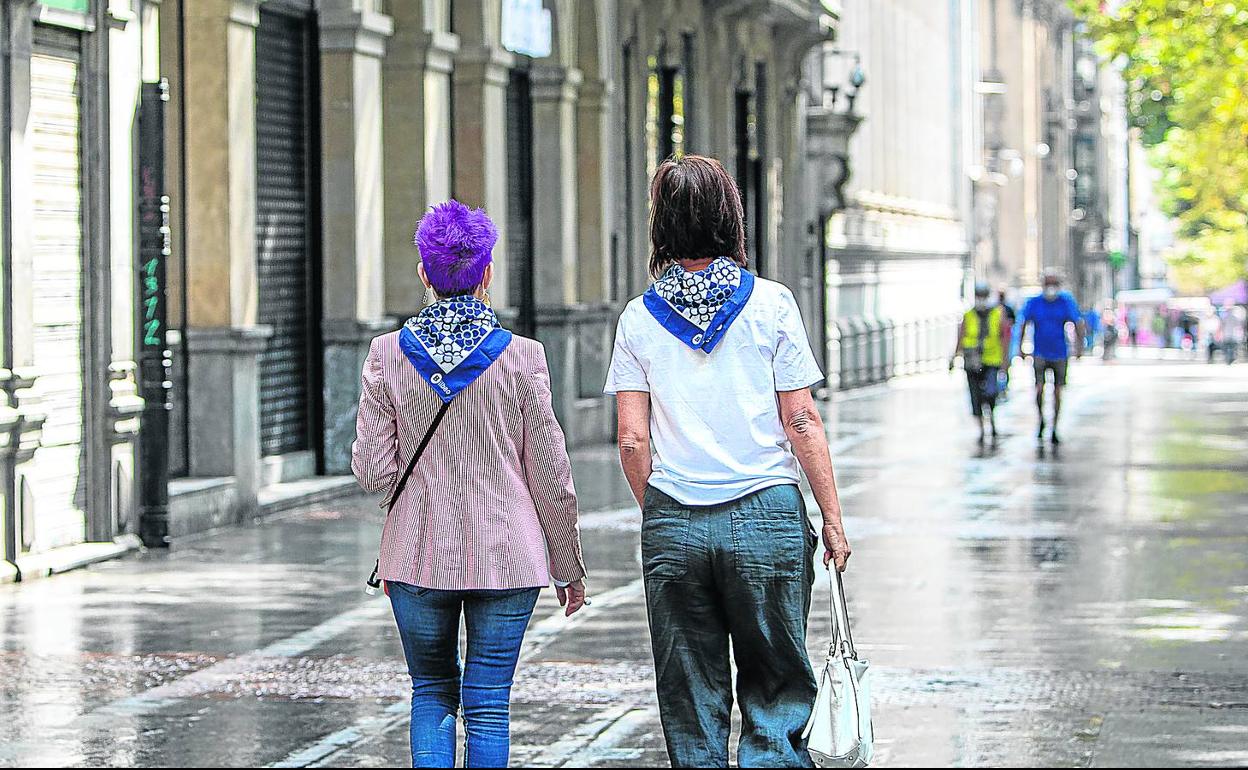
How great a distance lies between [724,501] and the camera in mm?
6148

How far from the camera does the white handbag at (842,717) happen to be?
6039 mm

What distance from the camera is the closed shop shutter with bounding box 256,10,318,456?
18.6m

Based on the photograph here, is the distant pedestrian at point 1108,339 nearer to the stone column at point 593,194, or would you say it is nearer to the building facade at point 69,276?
the stone column at point 593,194

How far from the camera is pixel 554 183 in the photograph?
83.1 feet

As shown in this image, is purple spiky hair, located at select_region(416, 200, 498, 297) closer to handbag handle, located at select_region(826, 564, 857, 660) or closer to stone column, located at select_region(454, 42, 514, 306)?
handbag handle, located at select_region(826, 564, 857, 660)

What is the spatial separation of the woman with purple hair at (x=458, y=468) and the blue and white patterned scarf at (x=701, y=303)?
19.7 inches

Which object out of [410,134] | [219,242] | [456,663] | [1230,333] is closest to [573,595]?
[456,663]

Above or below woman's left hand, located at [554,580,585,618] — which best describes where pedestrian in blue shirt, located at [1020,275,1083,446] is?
above

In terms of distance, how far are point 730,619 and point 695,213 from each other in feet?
3.45

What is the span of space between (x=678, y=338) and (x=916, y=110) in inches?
1950

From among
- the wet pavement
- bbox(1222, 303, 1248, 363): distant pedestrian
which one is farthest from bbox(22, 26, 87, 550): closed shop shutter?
bbox(1222, 303, 1248, 363): distant pedestrian

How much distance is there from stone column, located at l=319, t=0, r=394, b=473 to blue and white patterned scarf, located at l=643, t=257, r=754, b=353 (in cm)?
1320

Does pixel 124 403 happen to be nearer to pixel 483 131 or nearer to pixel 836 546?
pixel 483 131

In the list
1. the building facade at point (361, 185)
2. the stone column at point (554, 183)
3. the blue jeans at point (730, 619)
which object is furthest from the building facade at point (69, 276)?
the stone column at point (554, 183)
